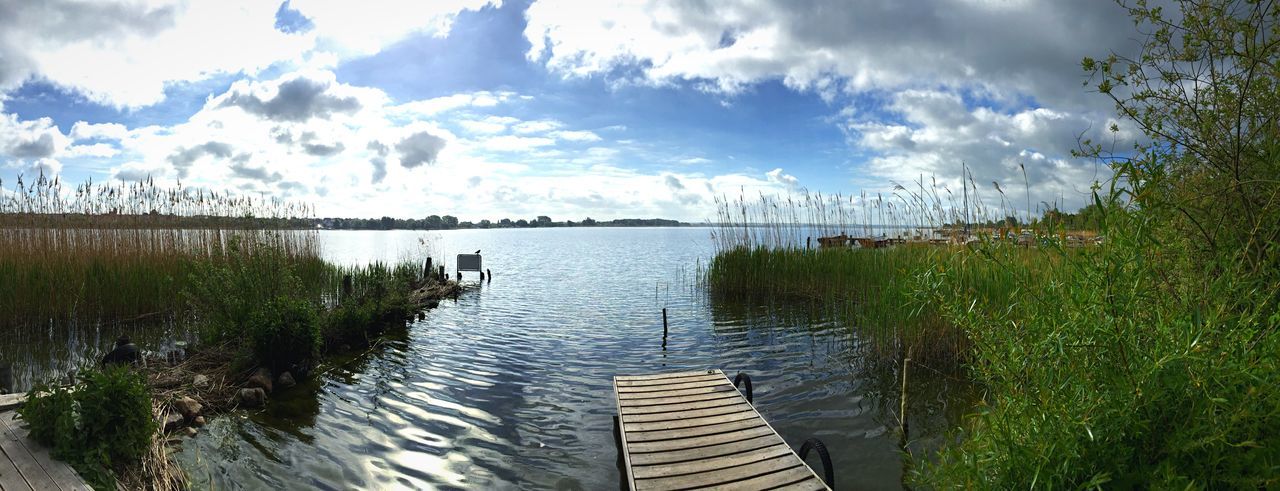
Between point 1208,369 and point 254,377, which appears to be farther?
point 254,377

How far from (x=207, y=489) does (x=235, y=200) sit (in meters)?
12.6

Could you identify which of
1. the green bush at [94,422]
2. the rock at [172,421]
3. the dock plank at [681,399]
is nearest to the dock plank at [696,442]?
the dock plank at [681,399]

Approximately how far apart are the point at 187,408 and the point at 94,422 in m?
2.00

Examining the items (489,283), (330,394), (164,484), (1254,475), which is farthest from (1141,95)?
(489,283)

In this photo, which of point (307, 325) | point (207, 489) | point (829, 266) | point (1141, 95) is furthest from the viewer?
point (829, 266)

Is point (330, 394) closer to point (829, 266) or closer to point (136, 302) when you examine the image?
point (136, 302)

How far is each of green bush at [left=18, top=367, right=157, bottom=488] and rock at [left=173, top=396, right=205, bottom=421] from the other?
159cm

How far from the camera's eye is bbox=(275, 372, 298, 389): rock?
7.61 m

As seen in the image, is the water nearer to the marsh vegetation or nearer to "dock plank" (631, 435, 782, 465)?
"dock plank" (631, 435, 782, 465)

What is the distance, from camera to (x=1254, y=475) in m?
1.82

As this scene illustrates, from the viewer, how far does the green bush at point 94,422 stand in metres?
4.21

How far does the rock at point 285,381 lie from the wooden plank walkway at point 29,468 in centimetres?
314

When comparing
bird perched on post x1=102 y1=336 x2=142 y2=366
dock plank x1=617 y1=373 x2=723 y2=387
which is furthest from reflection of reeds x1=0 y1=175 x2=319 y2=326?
dock plank x1=617 y1=373 x2=723 y2=387

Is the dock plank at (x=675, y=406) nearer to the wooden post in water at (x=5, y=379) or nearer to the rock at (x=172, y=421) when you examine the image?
the rock at (x=172, y=421)
